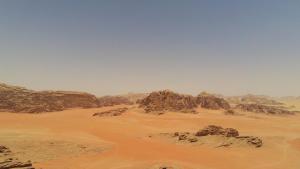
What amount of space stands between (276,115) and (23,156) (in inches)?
1858

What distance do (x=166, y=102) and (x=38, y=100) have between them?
22.8 meters

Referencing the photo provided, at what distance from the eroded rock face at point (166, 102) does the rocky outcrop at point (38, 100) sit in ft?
50.0

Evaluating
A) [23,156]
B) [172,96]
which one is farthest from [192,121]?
[23,156]

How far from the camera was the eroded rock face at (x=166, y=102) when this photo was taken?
1929 inches

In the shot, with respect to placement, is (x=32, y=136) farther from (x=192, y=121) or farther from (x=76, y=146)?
(x=192, y=121)

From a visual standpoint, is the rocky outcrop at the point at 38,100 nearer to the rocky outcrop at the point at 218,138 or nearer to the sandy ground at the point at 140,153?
the sandy ground at the point at 140,153

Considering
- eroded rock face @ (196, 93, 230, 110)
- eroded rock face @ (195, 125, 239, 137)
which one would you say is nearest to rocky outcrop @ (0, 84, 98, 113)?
eroded rock face @ (196, 93, 230, 110)

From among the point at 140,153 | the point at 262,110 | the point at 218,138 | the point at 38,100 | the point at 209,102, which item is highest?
the point at 38,100

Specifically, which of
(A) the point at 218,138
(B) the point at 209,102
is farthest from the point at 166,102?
(A) the point at 218,138

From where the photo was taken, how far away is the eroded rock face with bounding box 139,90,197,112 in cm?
4900

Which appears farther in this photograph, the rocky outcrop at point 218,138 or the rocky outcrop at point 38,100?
the rocky outcrop at point 38,100

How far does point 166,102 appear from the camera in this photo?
50438mm

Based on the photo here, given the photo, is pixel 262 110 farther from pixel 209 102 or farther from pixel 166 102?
pixel 166 102

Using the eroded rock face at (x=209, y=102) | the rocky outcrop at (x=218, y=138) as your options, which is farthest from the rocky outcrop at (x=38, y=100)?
the rocky outcrop at (x=218, y=138)
